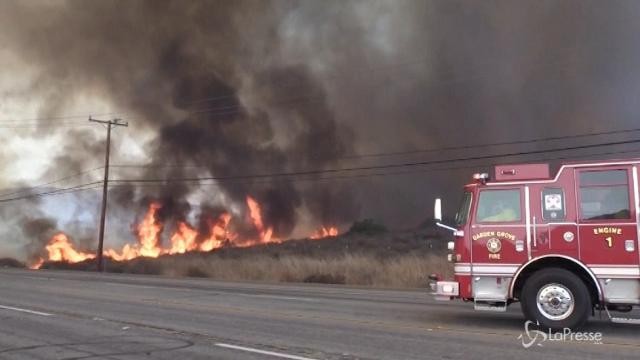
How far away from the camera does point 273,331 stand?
28.5 feet

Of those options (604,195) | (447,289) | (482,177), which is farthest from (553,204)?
(447,289)

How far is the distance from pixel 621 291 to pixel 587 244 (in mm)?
717

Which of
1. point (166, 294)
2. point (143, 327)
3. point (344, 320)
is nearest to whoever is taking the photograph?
point (143, 327)

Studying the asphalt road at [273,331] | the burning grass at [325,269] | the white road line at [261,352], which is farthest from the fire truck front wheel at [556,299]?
the burning grass at [325,269]

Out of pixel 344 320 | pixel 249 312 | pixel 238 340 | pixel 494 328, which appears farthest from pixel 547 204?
pixel 249 312

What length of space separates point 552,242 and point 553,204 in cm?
52

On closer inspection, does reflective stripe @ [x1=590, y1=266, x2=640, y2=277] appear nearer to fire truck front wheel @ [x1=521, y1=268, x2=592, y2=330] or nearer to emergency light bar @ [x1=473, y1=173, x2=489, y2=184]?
fire truck front wheel @ [x1=521, y1=268, x2=592, y2=330]

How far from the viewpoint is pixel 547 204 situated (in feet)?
28.7

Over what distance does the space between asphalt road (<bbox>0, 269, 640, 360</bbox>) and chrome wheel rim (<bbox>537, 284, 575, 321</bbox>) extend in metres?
0.51

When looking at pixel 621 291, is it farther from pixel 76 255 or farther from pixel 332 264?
pixel 76 255

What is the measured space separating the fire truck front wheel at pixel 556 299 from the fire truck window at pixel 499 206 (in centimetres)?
88

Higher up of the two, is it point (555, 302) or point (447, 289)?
point (447, 289)

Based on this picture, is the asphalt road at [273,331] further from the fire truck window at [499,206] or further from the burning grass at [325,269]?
the burning grass at [325,269]

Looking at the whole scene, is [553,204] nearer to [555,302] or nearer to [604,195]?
[604,195]
